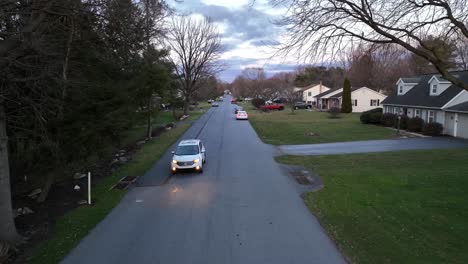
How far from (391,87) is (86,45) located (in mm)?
72107

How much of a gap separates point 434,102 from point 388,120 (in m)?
6.76

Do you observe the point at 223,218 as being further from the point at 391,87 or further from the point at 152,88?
the point at 391,87

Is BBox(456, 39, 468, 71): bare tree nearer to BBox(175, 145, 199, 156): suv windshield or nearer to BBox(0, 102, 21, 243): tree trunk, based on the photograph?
BBox(175, 145, 199, 156): suv windshield

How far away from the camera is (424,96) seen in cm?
3556

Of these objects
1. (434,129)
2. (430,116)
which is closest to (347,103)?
(430,116)

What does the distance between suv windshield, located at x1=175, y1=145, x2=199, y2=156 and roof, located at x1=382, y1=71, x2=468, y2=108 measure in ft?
74.1

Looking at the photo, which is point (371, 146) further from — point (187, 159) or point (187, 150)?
point (187, 159)

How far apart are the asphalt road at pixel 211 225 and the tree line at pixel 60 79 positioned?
116 inches

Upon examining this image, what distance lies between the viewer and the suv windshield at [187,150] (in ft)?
60.2

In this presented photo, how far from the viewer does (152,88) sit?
98.2 feet

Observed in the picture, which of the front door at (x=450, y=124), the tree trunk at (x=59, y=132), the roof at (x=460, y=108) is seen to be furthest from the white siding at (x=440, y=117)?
the tree trunk at (x=59, y=132)

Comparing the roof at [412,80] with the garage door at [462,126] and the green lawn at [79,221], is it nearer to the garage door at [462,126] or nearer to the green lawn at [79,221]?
the garage door at [462,126]

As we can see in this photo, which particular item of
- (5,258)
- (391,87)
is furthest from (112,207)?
(391,87)

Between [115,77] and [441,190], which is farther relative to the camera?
[115,77]
